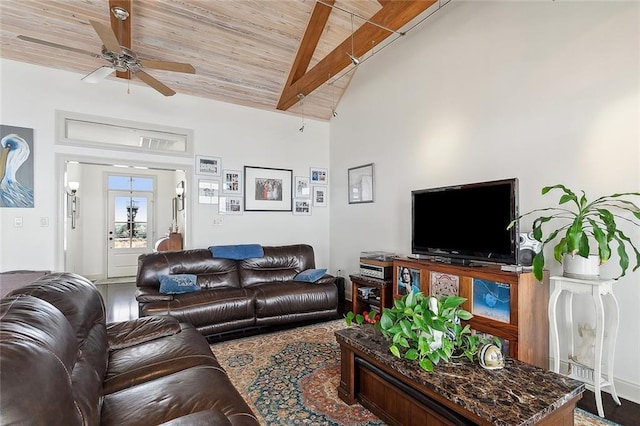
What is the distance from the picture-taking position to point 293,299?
12.1ft

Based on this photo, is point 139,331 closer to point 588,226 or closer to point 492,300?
point 492,300

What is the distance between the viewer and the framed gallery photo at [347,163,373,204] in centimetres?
473

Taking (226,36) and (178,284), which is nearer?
(178,284)

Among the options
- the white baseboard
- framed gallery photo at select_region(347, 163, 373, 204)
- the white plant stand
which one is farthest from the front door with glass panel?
the white baseboard

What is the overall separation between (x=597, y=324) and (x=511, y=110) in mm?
1923

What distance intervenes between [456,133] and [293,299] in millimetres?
2611

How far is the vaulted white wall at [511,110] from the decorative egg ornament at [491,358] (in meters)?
1.39

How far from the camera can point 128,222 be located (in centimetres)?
711

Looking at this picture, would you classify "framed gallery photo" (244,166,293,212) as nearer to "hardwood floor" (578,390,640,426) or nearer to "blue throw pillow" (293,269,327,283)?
"blue throw pillow" (293,269,327,283)

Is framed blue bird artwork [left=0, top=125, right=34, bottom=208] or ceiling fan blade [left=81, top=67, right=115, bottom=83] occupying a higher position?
ceiling fan blade [left=81, top=67, right=115, bottom=83]

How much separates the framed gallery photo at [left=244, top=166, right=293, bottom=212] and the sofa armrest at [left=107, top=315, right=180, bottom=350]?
2.95 meters

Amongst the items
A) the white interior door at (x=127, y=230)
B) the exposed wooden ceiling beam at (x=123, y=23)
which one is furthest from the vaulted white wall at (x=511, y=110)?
the white interior door at (x=127, y=230)

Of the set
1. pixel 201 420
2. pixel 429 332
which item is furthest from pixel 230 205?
pixel 201 420

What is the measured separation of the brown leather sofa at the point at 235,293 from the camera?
323 centimetres
